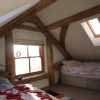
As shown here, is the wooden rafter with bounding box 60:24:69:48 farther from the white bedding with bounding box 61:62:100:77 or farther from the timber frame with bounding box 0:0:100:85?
the white bedding with bounding box 61:62:100:77

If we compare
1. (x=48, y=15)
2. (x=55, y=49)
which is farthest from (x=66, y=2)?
(x=55, y=49)

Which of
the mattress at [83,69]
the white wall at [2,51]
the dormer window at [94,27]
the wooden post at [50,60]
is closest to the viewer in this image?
the white wall at [2,51]

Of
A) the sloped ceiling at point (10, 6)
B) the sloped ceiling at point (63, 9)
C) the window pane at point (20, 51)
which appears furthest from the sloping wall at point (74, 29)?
the sloped ceiling at point (10, 6)

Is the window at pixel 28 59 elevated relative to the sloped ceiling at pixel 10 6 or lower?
lower

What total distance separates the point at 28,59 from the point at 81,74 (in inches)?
78.2

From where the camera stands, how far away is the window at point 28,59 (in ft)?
14.4

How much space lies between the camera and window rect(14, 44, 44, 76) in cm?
439

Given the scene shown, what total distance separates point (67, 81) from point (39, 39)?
1985 mm

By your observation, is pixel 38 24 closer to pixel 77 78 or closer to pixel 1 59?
pixel 1 59

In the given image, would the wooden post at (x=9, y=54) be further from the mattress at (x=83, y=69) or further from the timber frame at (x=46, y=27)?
the mattress at (x=83, y=69)

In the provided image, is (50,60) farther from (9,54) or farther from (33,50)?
(9,54)

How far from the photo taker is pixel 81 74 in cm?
476

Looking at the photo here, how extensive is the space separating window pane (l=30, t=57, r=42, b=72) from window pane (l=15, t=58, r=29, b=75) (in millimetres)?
202

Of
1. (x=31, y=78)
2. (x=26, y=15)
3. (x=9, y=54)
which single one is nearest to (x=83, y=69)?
(x=31, y=78)
